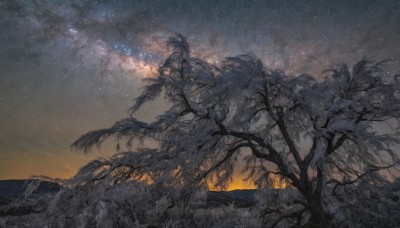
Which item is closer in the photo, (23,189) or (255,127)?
(255,127)

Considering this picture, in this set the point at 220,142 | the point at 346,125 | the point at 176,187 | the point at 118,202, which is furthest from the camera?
the point at 220,142

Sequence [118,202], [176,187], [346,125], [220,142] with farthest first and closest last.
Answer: [220,142] → [176,187] → [118,202] → [346,125]

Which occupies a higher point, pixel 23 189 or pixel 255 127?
pixel 23 189

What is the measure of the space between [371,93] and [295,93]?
8.49 feet

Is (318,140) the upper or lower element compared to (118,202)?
upper

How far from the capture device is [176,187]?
31.0 feet

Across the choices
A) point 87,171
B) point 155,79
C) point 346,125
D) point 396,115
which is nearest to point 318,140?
point 346,125

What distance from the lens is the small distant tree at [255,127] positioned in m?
8.93


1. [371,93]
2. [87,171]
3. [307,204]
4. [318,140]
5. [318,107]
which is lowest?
[307,204]

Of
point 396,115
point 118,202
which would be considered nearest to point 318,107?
point 396,115

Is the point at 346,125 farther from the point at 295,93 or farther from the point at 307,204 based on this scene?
the point at 307,204

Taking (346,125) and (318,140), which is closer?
(346,125)

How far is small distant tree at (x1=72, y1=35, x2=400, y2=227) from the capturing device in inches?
352

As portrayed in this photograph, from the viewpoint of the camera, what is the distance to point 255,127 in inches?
426
